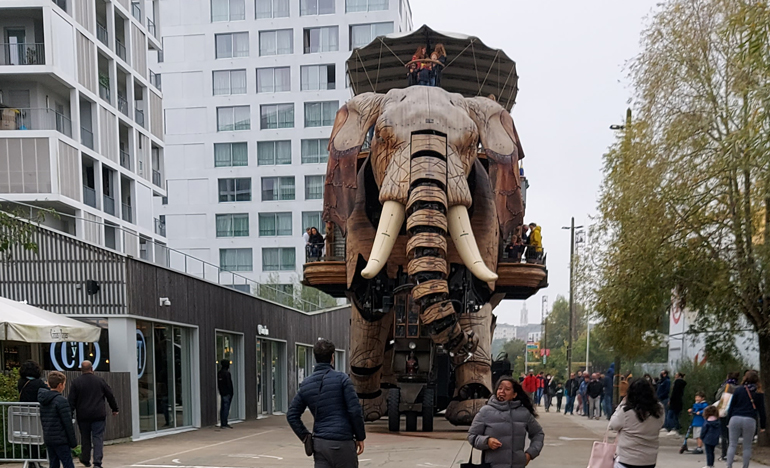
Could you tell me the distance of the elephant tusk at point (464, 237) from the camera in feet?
47.9

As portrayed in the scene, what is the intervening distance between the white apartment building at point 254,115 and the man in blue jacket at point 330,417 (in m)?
48.8

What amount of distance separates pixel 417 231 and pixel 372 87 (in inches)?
349

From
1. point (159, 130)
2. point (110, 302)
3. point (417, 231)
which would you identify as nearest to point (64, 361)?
point (110, 302)

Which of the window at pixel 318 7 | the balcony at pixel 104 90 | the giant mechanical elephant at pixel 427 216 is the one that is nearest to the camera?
the giant mechanical elephant at pixel 427 216

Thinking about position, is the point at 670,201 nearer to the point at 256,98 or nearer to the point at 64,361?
the point at 64,361

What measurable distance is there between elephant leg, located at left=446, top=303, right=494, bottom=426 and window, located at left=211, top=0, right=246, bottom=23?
46299mm

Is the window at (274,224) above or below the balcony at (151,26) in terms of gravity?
below

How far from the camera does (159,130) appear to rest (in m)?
46.0

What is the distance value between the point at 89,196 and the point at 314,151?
22063mm

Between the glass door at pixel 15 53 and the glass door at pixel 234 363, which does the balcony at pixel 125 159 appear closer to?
the glass door at pixel 15 53

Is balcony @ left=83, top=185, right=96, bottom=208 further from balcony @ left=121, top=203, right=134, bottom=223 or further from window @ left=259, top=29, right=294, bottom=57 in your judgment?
window @ left=259, top=29, right=294, bottom=57

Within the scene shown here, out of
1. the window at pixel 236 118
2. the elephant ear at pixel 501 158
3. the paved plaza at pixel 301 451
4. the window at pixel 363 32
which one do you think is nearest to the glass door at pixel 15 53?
the paved plaza at pixel 301 451

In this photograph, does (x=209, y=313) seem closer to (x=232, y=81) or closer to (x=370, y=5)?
(x=370, y=5)

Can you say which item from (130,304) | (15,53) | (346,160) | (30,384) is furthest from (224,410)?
(15,53)
